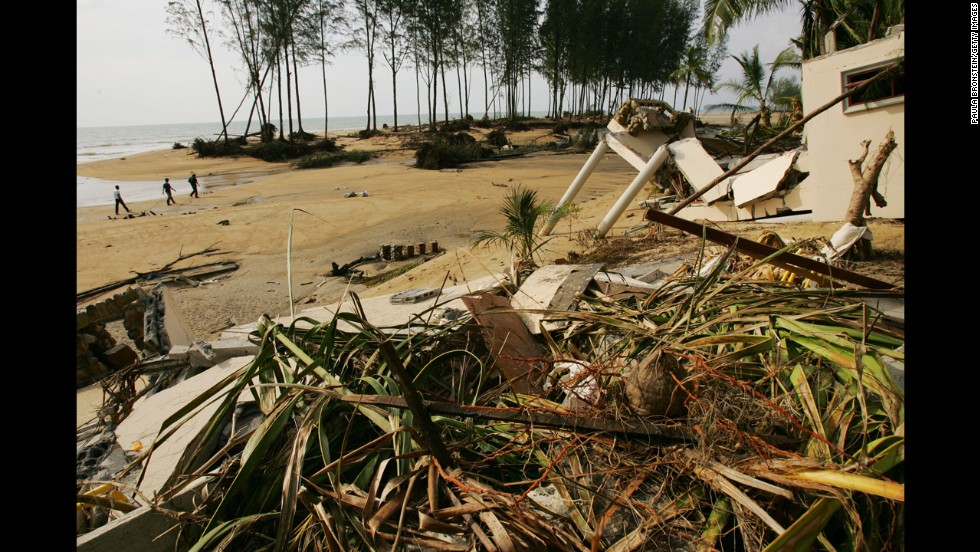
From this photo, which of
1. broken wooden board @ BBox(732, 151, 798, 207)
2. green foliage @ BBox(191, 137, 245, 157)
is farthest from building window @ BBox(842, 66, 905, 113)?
green foliage @ BBox(191, 137, 245, 157)

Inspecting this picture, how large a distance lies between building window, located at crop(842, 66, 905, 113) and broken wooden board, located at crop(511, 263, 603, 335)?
21.7ft

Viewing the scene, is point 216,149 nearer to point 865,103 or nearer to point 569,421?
point 865,103

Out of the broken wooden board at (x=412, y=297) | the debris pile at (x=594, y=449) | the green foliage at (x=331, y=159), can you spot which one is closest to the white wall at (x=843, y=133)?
the debris pile at (x=594, y=449)

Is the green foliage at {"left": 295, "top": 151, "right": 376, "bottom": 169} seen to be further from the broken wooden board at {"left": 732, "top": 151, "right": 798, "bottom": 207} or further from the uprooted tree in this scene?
→ the uprooted tree

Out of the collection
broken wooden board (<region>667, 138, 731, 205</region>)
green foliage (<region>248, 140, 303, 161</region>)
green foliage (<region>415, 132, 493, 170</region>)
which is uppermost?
green foliage (<region>248, 140, 303, 161</region>)

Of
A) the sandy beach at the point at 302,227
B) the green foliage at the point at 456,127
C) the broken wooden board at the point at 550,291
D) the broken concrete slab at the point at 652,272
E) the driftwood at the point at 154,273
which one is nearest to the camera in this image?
the broken wooden board at the point at 550,291

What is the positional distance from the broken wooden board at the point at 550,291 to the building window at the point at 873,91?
661cm

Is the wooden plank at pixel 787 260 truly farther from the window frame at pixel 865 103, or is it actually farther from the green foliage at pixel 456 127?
the green foliage at pixel 456 127

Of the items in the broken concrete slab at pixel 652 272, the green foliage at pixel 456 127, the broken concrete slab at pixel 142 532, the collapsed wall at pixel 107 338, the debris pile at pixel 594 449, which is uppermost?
the green foliage at pixel 456 127

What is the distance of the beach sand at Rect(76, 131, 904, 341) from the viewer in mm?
8781

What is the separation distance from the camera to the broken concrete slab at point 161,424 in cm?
A: 240

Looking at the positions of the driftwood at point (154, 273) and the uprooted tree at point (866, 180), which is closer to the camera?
the uprooted tree at point (866, 180)

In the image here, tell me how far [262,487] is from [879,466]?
207cm
